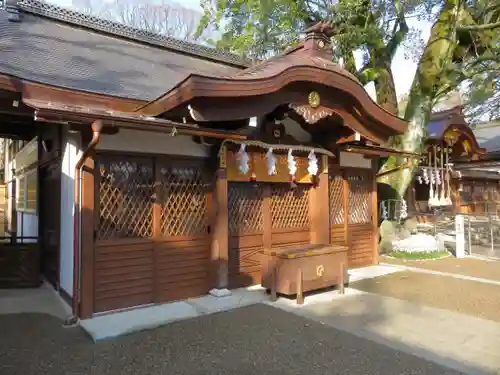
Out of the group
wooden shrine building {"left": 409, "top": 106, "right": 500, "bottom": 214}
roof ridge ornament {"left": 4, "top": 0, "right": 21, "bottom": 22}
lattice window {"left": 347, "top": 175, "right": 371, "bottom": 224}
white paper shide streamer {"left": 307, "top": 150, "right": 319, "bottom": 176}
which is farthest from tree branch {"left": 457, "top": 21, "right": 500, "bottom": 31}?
roof ridge ornament {"left": 4, "top": 0, "right": 21, "bottom": 22}

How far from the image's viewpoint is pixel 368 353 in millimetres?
4160

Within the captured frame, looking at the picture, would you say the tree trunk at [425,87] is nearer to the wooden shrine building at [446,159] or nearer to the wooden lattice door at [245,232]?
the wooden shrine building at [446,159]

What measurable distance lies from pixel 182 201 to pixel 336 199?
368cm

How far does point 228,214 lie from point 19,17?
5.96 metres

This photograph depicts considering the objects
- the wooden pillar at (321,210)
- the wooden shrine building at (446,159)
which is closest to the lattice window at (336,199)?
the wooden pillar at (321,210)

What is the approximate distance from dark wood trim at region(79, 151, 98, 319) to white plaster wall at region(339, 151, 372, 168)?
520cm

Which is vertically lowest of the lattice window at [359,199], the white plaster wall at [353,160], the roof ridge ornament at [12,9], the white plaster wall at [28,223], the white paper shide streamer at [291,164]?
the white plaster wall at [28,223]

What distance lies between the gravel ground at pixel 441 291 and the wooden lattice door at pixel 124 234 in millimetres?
3769

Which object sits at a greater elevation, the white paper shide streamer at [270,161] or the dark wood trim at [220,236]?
the white paper shide streamer at [270,161]

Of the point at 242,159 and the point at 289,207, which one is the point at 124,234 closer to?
the point at 242,159

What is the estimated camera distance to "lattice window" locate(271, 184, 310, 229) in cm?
746

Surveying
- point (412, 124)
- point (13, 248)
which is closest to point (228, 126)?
point (13, 248)

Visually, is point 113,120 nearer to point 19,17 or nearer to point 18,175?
point 19,17

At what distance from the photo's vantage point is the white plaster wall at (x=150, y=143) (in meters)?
5.52
